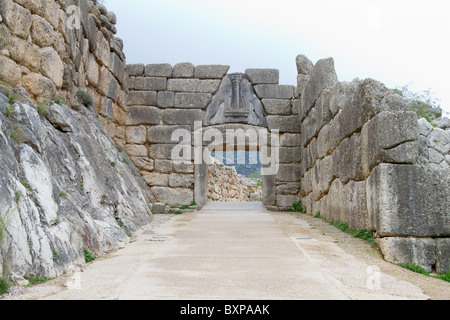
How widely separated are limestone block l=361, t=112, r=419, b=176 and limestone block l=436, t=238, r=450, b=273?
95 centimetres

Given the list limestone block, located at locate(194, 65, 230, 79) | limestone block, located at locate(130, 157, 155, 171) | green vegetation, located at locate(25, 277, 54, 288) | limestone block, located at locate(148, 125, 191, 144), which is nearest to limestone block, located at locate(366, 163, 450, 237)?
green vegetation, located at locate(25, 277, 54, 288)

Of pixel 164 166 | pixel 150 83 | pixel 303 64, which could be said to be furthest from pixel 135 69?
pixel 303 64

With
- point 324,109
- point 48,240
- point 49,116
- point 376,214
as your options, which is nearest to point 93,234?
point 48,240

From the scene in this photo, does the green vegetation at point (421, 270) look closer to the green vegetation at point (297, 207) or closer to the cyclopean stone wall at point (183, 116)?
the green vegetation at point (297, 207)

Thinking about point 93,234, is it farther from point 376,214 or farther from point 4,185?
point 376,214

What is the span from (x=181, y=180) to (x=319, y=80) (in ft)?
14.0

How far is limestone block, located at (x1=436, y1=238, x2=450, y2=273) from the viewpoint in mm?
4289

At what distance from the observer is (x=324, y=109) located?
753 cm

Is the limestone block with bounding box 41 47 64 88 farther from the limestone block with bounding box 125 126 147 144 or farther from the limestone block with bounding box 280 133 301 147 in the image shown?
the limestone block with bounding box 280 133 301 147

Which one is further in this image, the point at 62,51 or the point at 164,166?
the point at 164,166

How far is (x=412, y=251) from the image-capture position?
432cm

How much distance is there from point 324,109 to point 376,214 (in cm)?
327

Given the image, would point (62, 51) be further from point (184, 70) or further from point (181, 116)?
point (184, 70)

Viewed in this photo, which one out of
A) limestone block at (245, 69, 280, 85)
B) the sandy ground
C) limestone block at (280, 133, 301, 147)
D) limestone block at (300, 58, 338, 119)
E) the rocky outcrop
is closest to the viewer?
the sandy ground
